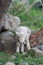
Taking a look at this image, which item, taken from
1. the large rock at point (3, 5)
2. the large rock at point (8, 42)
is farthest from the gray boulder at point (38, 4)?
the large rock at point (3, 5)

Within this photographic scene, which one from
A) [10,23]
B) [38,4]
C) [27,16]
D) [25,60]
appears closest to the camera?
[25,60]

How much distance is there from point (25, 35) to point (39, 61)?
7.00 ft

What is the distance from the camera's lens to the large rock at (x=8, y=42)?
720 cm

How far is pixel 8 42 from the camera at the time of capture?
729 cm

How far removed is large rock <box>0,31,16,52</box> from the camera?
720 cm

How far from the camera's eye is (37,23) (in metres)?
10.9

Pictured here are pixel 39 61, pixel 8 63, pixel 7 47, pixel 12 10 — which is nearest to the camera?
pixel 8 63

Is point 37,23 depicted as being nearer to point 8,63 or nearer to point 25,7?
point 25,7

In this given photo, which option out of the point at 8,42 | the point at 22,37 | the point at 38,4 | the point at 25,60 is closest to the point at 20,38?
the point at 22,37

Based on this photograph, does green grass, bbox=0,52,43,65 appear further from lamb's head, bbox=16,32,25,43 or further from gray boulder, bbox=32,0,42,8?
gray boulder, bbox=32,0,42,8

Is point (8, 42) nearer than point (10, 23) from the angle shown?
Yes

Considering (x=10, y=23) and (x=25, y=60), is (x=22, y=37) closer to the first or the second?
(x=10, y=23)

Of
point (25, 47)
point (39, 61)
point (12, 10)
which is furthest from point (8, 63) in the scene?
point (12, 10)

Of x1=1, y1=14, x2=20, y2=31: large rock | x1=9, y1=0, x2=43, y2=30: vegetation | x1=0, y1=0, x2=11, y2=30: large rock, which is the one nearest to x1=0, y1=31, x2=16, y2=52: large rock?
x1=1, y1=14, x2=20, y2=31: large rock
